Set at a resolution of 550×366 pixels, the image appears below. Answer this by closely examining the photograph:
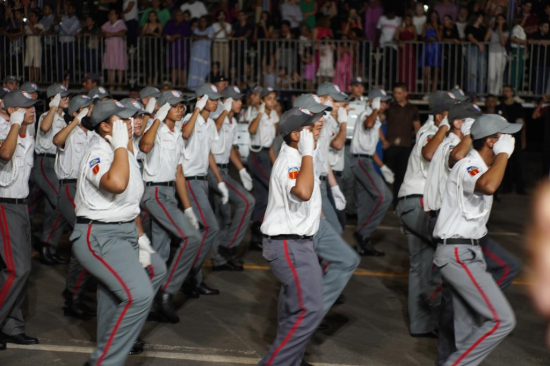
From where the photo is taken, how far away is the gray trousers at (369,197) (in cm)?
1070

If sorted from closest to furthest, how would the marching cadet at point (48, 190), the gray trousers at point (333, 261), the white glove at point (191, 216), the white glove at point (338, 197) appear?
the gray trousers at point (333, 261) < the white glove at point (191, 216) < the white glove at point (338, 197) < the marching cadet at point (48, 190)

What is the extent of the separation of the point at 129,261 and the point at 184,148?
3172mm

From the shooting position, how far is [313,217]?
5.91 metres

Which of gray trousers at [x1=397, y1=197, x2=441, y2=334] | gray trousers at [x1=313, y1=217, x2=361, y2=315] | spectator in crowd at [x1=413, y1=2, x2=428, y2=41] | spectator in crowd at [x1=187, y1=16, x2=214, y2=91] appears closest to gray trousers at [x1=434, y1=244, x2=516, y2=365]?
gray trousers at [x1=313, y1=217, x2=361, y2=315]

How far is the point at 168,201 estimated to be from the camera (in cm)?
802

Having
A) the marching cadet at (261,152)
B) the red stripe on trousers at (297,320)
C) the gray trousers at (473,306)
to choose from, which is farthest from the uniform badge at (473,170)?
the marching cadet at (261,152)

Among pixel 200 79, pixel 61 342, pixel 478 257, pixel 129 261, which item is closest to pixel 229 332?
pixel 61 342

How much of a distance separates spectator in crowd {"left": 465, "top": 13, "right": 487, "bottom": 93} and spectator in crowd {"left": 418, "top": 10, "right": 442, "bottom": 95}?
60cm

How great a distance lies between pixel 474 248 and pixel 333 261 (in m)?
1.40

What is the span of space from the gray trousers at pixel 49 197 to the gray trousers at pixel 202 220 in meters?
2.15

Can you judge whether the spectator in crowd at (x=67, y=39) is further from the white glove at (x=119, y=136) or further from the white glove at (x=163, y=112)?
the white glove at (x=119, y=136)

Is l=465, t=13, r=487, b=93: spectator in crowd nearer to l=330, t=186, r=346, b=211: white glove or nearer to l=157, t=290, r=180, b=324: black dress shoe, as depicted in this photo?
l=330, t=186, r=346, b=211: white glove

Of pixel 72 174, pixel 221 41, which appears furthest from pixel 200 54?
pixel 72 174

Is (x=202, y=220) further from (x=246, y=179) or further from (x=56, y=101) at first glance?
(x=246, y=179)
